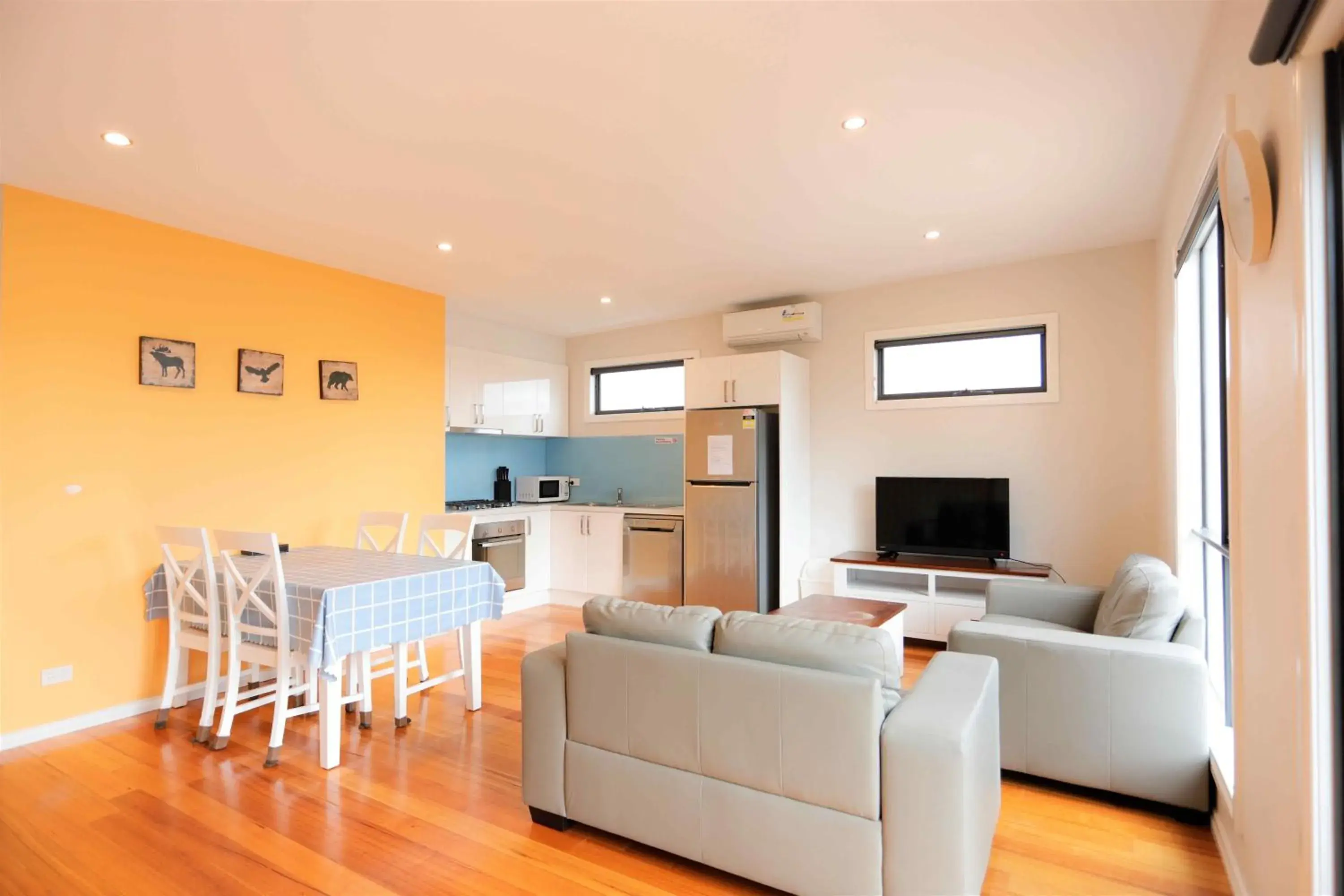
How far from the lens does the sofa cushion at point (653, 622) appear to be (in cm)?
210

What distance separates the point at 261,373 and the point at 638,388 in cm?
329

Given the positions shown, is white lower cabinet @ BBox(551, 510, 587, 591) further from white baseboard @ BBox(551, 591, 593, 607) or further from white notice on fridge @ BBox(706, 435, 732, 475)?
white notice on fridge @ BBox(706, 435, 732, 475)

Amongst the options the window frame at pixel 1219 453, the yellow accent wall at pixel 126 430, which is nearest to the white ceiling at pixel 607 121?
the yellow accent wall at pixel 126 430

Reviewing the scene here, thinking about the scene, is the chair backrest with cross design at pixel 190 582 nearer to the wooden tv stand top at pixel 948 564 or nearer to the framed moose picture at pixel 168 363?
the framed moose picture at pixel 168 363

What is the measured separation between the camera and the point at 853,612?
3570 mm

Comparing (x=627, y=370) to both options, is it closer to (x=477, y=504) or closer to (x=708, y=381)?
(x=708, y=381)

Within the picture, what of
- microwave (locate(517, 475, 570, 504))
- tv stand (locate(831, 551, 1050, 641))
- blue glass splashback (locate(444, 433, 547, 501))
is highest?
blue glass splashback (locate(444, 433, 547, 501))

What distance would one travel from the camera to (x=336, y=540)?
448 cm

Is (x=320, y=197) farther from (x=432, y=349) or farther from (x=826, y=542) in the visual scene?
(x=826, y=542)

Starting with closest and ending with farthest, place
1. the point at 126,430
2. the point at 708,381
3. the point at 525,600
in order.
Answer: the point at 126,430 < the point at 708,381 < the point at 525,600

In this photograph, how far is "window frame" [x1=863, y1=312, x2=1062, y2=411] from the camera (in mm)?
4445

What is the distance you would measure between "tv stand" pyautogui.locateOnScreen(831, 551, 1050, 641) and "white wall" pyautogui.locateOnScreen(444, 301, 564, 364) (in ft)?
11.7

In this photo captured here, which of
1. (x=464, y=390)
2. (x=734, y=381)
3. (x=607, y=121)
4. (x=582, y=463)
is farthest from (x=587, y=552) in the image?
(x=607, y=121)

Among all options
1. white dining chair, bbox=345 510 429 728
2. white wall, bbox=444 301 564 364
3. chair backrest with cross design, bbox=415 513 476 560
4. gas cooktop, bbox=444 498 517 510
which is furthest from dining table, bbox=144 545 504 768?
white wall, bbox=444 301 564 364
